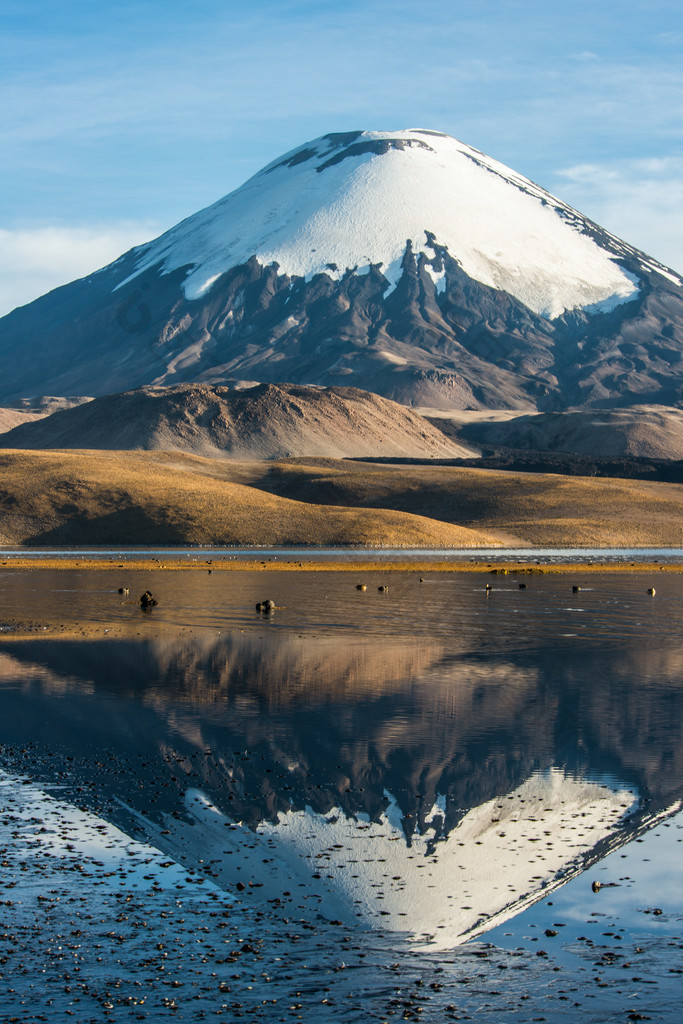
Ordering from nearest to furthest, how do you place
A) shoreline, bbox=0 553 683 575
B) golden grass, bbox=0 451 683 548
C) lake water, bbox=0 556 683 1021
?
lake water, bbox=0 556 683 1021, shoreline, bbox=0 553 683 575, golden grass, bbox=0 451 683 548

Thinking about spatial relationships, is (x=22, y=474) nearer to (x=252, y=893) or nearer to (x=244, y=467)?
(x=244, y=467)

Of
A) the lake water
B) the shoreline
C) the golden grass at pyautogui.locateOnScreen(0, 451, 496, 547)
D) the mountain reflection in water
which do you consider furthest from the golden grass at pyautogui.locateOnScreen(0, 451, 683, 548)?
the mountain reflection in water

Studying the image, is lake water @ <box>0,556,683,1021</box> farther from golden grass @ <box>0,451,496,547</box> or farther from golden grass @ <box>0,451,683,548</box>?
golden grass @ <box>0,451,683,548</box>

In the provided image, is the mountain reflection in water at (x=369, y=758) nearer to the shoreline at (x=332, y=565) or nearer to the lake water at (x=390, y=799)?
the lake water at (x=390, y=799)

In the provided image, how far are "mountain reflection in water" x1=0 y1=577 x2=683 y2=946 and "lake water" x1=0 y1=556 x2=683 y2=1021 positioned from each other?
7cm

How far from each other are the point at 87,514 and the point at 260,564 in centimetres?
4579

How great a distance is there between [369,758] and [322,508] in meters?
116

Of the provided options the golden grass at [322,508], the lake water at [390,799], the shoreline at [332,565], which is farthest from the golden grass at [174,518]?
the lake water at [390,799]

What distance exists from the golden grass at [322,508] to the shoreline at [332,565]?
2561 centimetres

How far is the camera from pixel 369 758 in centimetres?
2292

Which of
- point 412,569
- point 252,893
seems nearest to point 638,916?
point 252,893

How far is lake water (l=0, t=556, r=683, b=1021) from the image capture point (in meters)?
13.0

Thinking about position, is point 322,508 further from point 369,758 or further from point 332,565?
point 369,758

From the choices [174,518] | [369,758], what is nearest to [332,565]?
[174,518]
